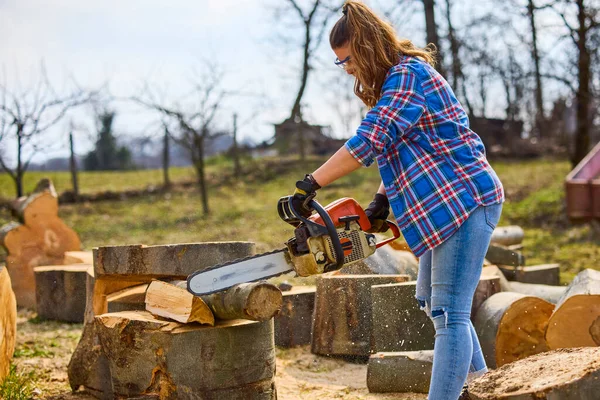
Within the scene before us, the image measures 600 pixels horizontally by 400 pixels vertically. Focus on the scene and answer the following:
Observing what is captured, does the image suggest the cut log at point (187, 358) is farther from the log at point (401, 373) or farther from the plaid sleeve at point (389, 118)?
the plaid sleeve at point (389, 118)

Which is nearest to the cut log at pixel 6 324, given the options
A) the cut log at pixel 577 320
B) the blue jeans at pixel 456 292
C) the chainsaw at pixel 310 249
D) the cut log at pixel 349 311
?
the chainsaw at pixel 310 249

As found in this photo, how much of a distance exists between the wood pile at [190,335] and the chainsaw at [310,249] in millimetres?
178

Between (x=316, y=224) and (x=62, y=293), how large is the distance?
13.5 feet

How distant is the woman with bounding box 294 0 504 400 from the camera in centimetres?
243

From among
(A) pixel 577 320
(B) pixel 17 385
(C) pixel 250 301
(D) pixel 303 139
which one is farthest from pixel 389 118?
(D) pixel 303 139

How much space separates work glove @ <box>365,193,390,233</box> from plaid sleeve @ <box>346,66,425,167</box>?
0.44 m

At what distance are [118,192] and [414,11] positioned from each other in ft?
28.0

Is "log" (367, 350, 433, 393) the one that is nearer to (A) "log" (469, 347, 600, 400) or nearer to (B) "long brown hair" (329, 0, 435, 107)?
(A) "log" (469, 347, 600, 400)

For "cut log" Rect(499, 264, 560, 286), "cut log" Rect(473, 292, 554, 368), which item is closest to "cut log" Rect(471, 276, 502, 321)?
"cut log" Rect(473, 292, 554, 368)

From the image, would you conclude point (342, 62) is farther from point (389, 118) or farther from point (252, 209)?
point (252, 209)

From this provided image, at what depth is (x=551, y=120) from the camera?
1997 cm

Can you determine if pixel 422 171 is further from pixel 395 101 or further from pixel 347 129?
pixel 347 129

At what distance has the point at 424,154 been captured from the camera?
249 centimetres

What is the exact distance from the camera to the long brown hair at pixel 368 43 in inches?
99.0
